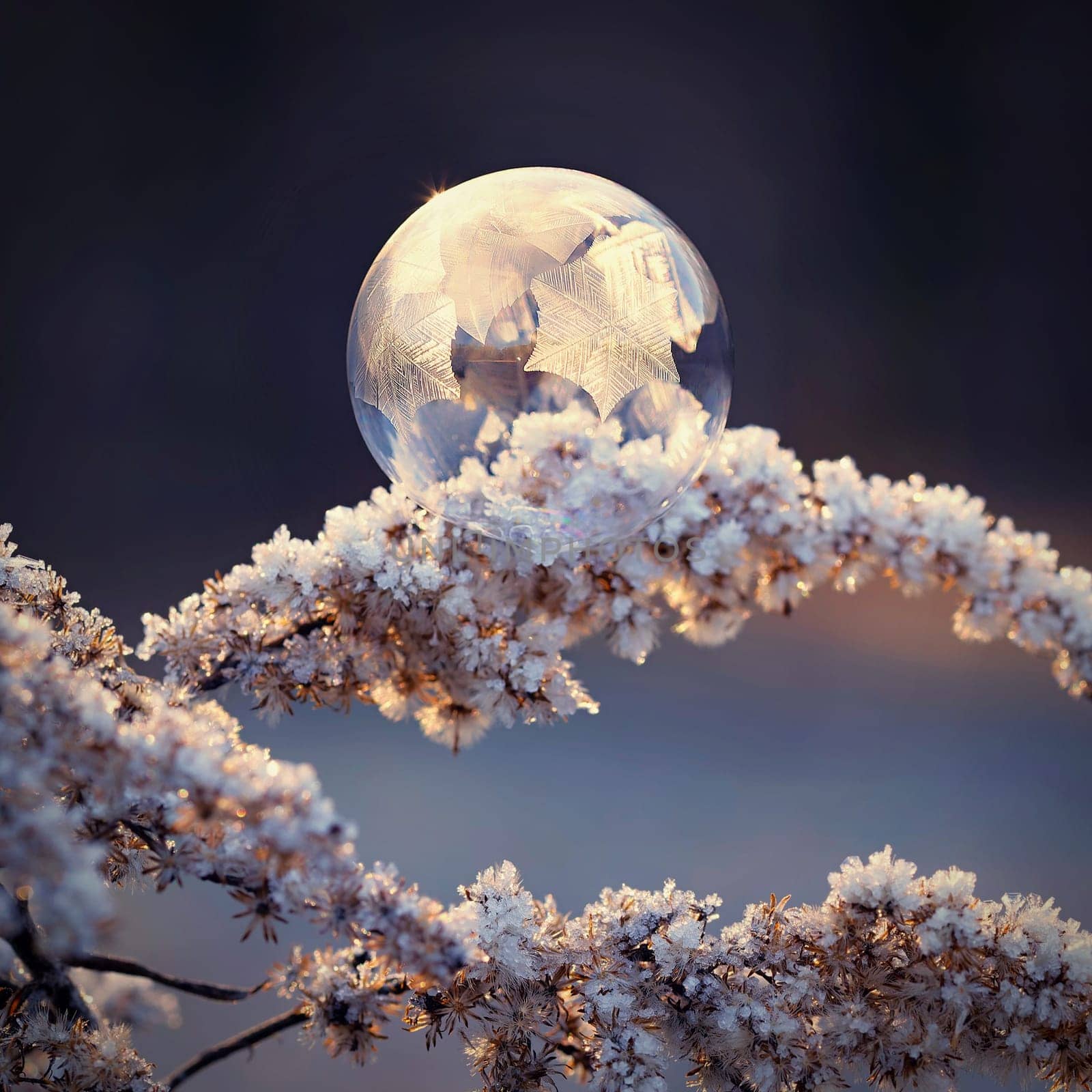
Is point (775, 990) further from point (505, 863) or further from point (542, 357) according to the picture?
point (542, 357)

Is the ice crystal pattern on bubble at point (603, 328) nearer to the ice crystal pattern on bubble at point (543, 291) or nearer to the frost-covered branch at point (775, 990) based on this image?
the ice crystal pattern on bubble at point (543, 291)

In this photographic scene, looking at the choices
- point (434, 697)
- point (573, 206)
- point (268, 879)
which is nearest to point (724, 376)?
point (573, 206)

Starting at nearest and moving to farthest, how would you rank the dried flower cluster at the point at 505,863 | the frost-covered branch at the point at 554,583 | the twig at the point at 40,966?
the dried flower cluster at the point at 505,863 → the twig at the point at 40,966 → the frost-covered branch at the point at 554,583

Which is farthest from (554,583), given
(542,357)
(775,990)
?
(775,990)

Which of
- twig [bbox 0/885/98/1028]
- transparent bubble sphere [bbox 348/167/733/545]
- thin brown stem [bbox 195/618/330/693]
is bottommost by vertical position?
twig [bbox 0/885/98/1028]

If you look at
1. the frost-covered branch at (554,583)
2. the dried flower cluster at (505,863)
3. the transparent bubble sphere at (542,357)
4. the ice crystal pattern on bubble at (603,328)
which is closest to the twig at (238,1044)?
the dried flower cluster at (505,863)

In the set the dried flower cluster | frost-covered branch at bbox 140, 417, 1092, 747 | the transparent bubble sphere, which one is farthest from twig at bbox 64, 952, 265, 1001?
the transparent bubble sphere

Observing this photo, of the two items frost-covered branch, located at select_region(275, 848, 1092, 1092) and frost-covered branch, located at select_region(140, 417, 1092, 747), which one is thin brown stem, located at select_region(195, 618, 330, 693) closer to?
frost-covered branch, located at select_region(140, 417, 1092, 747)
